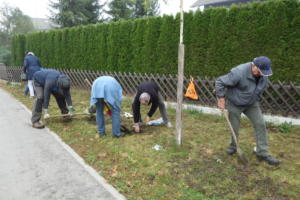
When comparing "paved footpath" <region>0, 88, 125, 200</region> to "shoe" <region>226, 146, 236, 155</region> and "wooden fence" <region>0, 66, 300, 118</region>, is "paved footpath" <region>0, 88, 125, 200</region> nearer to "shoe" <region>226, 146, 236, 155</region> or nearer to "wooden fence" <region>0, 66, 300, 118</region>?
"shoe" <region>226, 146, 236, 155</region>

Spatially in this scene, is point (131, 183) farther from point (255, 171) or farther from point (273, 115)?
point (273, 115)

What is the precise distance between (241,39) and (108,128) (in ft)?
13.6

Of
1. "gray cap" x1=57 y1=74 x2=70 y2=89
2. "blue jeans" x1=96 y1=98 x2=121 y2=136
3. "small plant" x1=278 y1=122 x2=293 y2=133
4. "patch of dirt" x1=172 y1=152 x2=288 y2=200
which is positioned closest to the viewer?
"patch of dirt" x1=172 y1=152 x2=288 y2=200

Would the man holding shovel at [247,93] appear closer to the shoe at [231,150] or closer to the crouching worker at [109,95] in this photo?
the shoe at [231,150]

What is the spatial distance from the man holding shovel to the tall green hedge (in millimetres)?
2648

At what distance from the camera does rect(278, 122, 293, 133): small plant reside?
548 cm

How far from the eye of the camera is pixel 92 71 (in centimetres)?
1135

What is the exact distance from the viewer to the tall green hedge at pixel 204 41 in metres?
5.95

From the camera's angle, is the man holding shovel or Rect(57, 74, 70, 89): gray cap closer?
the man holding shovel

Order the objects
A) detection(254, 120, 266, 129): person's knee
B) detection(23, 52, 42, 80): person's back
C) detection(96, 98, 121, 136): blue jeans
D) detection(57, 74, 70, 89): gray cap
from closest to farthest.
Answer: detection(254, 120, 266, 129): person's knee < detection(96, 98, 121, 136): blue jeans < detection(57, 74, 70, 89): gray cap < detection(23, 52, 42, 80): person's back

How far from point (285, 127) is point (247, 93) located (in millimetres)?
2434

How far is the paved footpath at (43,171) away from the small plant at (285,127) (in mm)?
4009

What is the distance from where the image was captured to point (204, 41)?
741cm

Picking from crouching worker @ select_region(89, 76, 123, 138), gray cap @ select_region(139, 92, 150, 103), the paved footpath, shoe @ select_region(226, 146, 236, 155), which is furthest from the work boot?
shoe @ select_region(226, 146, 236, 155)
